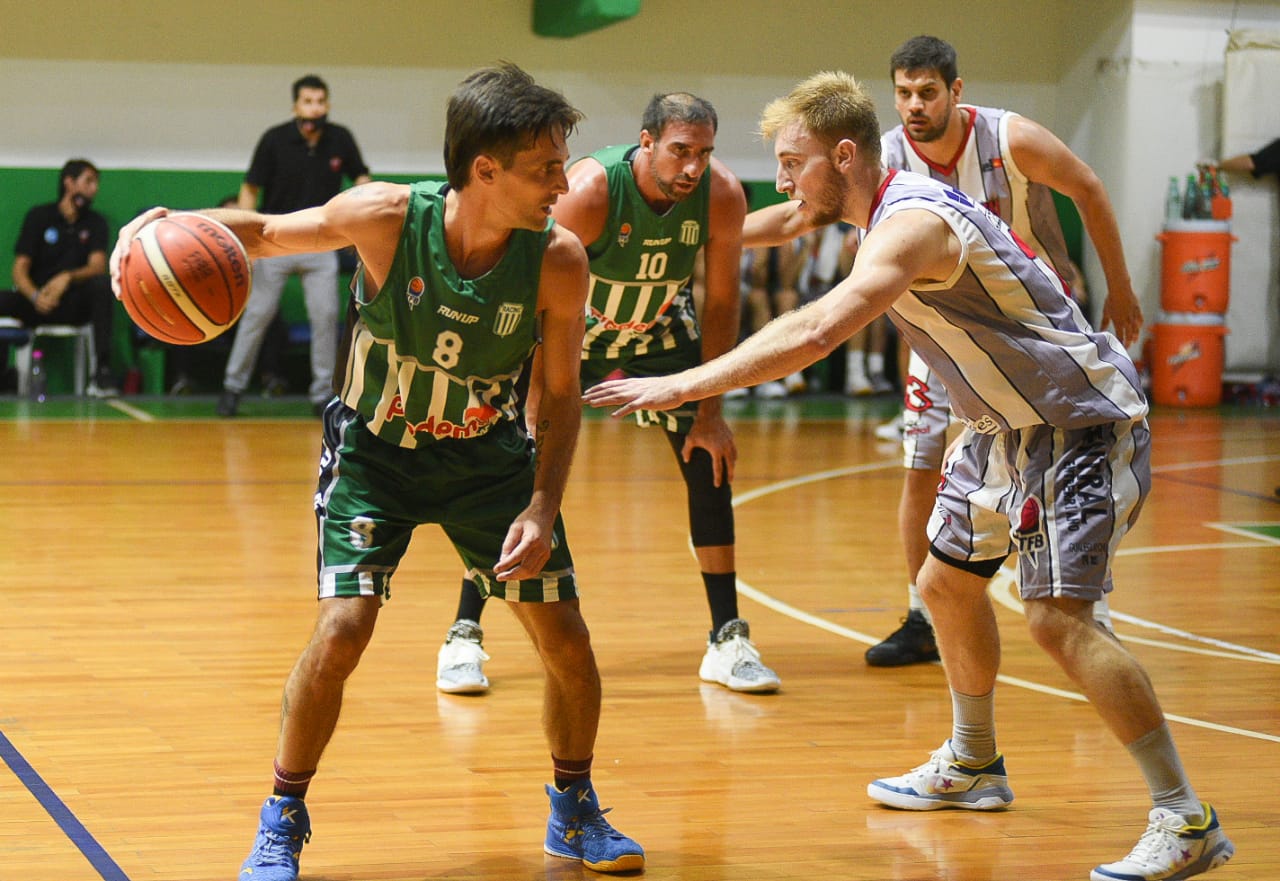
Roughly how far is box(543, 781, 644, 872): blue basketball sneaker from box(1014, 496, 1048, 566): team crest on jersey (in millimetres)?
943

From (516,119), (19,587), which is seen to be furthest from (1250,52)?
(516,119)

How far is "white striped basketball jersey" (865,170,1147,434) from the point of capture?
318 centimetres

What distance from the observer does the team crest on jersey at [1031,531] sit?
10.6 feet

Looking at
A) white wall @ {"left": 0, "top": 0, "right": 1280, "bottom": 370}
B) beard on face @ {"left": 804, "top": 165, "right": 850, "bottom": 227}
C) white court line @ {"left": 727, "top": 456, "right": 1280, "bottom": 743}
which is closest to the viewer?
beard on face @ {"left": 804, "top": 165, "right": 850, "bottom": 227}

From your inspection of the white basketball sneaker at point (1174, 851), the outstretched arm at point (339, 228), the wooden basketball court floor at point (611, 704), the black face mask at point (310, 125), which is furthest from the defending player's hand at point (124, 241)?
the black face mask at point (310, 125)

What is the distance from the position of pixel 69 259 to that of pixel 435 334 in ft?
29.4

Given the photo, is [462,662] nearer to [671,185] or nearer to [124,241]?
[671,185]

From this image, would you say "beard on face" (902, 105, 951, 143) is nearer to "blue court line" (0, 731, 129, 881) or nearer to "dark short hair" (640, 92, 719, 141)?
"dark short hair" (640, 92, 719, 141)

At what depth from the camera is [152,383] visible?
12.1m

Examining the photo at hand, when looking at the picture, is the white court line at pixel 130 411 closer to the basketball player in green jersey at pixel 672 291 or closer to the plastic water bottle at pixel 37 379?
the plastic water bottle at pixel 37 379

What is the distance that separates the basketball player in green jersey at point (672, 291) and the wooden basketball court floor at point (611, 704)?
0.58 ft

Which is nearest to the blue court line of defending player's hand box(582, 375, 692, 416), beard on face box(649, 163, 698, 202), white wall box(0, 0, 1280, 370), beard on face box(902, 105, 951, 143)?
defending player's hand box(582, 375, 692, 416)

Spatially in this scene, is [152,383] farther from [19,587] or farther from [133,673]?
[133,673]

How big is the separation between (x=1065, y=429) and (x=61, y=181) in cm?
962
